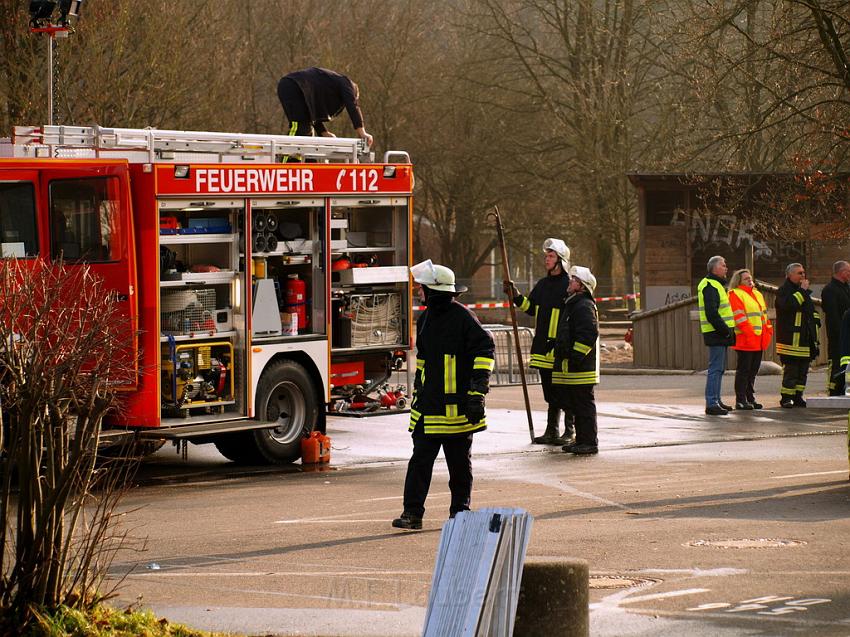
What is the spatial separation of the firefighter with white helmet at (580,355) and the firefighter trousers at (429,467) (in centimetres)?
398

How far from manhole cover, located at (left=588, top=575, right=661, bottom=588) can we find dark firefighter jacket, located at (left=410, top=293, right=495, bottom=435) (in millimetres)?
1903

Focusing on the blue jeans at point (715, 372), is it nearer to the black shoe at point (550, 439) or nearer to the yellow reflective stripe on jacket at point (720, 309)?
the yellow reflective stripe on jacket at point (720, 309)

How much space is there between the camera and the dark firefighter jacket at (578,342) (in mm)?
13898

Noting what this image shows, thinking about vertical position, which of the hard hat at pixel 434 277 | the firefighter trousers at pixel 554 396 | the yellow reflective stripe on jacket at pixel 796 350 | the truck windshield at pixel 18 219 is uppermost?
the truck windshield at pixel 18 219

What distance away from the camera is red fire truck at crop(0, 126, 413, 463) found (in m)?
12.6

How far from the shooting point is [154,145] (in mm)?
13211

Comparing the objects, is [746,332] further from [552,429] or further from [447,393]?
[447,393]

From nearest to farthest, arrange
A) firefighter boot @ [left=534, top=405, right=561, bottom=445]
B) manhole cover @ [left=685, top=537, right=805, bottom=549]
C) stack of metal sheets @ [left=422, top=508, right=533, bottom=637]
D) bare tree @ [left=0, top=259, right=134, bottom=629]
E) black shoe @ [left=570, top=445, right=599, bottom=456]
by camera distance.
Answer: stack of metal sheets @ [left=422, top=508, right=533, bottom=637] < bare tree @ [left=0, top=259, right=134, bottom=629] < manhole cover @ [left=685, top=537, right=805, bottom=549] < black shoe @ [left=570, top=445, right=599, bottom=456] < firefighter boot @ [left=534, top=405, right=561, bottom=445]

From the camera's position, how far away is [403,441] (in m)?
15.6

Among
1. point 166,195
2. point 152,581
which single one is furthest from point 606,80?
point 152,581

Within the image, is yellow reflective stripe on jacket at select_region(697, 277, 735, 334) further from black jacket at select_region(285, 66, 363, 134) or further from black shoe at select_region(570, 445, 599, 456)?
black jacket at select_region(285, 66, 363, 134)

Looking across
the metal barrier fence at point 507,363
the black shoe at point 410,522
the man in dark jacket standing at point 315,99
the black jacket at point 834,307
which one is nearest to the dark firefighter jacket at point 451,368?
the black shoe at point 410,522

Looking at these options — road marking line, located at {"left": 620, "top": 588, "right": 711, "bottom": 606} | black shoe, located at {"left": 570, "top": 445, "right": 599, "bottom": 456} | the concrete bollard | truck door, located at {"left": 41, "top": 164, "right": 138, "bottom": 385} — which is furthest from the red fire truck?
the concrete bollard

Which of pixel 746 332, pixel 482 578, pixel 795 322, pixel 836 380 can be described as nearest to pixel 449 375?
pixel 482 578
